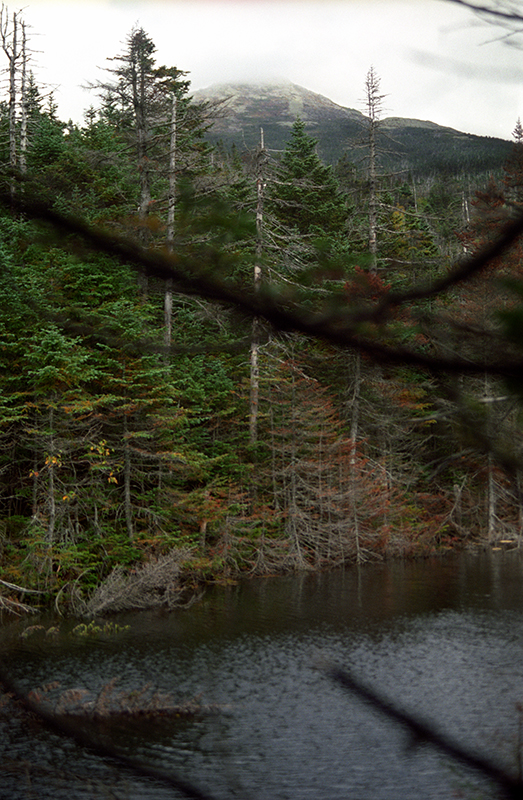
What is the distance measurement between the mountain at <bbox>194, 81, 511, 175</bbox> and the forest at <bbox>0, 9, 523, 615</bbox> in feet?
2.72

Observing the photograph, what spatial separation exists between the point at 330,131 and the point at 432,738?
5052 inches

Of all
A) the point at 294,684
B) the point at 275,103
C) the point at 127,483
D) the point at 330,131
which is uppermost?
the point at 275,103

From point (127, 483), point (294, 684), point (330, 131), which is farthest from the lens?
point (330, 131)

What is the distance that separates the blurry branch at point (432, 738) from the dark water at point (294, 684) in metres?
4.79

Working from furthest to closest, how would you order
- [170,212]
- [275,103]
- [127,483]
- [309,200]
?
[275,103] → [309,200] → [127,483] → [170,212]

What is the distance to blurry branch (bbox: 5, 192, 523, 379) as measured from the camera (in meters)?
1.39

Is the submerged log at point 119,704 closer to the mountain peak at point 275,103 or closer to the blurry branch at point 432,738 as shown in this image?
the blurry branch at point 432,738

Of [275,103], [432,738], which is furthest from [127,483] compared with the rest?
[275,103]

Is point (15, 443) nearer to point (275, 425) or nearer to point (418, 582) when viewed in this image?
point (275, 425)

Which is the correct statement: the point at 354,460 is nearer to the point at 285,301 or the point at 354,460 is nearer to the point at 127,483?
the point at 127,483

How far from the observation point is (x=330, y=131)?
120 meters

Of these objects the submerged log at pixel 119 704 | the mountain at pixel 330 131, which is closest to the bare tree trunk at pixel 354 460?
the mountain at pixel 330 131

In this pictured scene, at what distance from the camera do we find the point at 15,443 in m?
18.4

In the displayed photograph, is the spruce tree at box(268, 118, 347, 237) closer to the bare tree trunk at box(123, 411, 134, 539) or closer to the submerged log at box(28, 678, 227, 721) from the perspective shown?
the bare tree trunk at box(123, 411, 134, 539)
